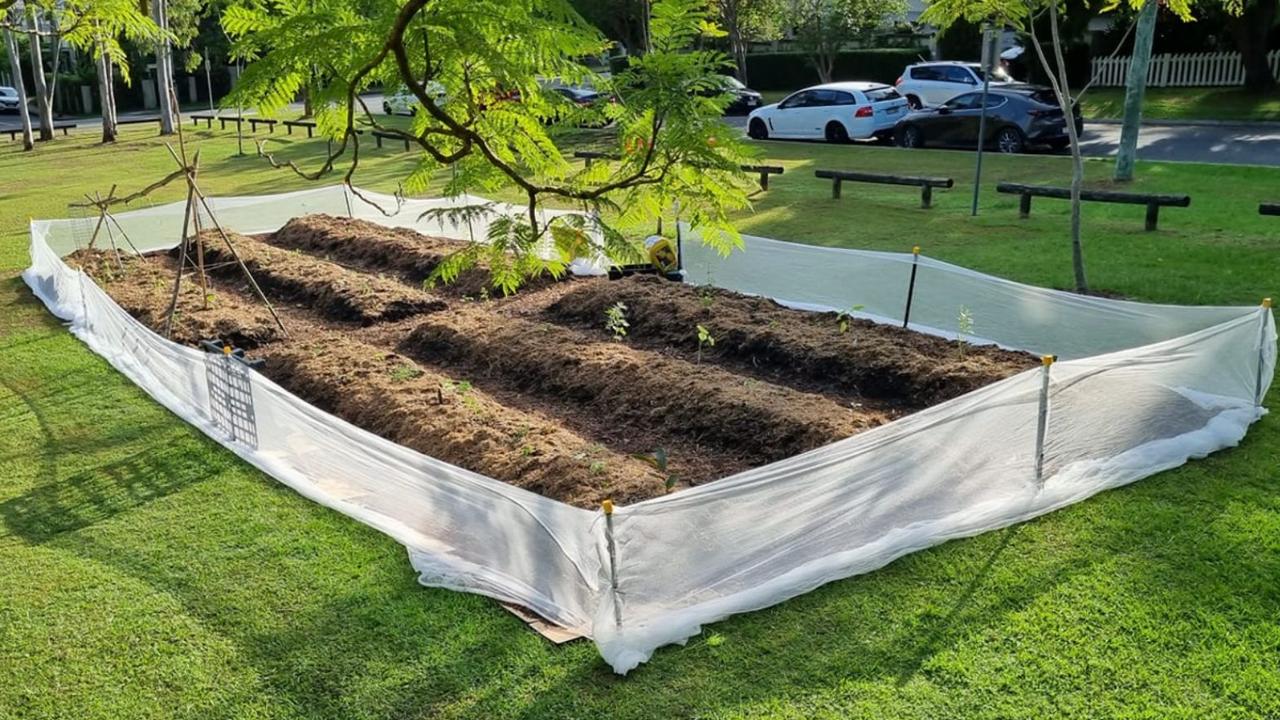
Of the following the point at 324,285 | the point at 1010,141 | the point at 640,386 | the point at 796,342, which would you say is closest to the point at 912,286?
the point at 796,342

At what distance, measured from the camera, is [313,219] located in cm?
1567

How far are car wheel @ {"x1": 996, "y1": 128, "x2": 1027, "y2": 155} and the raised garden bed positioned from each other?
1245 cm

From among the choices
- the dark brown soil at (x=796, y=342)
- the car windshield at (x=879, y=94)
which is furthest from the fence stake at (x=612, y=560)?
the car windshield at (x=879, y=94)

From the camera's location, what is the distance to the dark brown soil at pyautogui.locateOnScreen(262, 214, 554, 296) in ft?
40.0

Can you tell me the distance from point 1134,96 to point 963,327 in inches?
402

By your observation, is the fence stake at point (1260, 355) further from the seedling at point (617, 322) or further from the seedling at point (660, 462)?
the seedling at point (617, 322)

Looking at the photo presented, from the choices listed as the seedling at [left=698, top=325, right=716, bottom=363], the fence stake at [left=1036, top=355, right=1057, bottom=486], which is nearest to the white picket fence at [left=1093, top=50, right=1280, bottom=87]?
the seedling at [left=698, top=325, right=716, bottom=363]

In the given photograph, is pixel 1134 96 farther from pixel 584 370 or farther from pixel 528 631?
pixel 528 631

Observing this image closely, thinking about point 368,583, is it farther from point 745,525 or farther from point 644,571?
point 745,525

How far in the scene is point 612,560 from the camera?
4879mm

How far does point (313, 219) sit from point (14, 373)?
628 cm

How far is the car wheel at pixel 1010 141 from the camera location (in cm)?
2094

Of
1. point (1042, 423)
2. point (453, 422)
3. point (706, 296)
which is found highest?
point (1042, 423)

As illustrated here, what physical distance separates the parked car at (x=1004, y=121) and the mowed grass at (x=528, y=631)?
14.8 m
